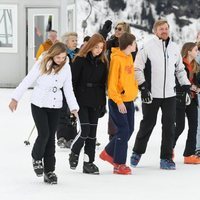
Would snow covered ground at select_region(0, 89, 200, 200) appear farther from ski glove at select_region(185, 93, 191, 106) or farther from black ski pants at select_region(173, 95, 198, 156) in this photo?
ski glove at select_region(185, 93, 191, 106)

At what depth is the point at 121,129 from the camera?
7688 mm

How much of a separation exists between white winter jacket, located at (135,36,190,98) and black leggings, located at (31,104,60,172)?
1.25m

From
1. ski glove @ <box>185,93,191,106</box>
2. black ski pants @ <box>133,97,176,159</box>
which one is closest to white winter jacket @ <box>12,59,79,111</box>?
black ski pants @ <box>133,97,176,159</box>

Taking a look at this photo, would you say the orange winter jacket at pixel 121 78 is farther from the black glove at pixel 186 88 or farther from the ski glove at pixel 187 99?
the ski glove at pixel 187 99

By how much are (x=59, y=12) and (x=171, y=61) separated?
38.7ft

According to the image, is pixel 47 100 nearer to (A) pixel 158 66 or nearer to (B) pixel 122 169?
(B) pixel 122 169

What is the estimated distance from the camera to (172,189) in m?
7.00

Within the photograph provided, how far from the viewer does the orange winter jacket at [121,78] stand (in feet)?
24.9

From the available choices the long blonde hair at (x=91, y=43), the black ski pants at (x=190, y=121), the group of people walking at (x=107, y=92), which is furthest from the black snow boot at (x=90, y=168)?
the black ski pants at (x=190, y=121)

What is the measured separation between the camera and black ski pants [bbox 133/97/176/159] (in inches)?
314

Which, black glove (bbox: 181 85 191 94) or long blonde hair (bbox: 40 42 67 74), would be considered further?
black glove (bbox: 181 85 191 94)

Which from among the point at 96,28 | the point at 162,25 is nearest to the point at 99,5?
the point at 96,28

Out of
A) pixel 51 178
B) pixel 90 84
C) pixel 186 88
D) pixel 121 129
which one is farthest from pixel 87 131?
pixel 186 88

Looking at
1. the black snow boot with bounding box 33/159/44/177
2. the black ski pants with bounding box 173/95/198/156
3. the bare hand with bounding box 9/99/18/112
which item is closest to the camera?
the bare hand with bounding box 9/99/18/112
